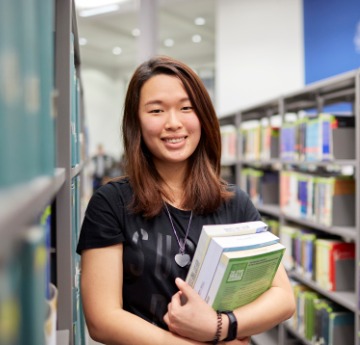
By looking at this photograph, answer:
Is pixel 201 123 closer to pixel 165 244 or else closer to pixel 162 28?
pixel 165 244

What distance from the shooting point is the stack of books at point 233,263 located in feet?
3.41

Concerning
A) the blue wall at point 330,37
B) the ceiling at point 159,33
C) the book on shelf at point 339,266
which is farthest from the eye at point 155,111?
the ceiling at point 159,33

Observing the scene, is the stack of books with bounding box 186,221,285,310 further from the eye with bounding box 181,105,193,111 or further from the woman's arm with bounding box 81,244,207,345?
the eye with bounding box 181,105,193,111

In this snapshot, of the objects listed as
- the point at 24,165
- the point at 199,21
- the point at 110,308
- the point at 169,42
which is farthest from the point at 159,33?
the point at 24,165

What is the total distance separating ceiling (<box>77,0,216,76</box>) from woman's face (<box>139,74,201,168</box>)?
5.81 m

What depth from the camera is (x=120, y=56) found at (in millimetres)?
12766

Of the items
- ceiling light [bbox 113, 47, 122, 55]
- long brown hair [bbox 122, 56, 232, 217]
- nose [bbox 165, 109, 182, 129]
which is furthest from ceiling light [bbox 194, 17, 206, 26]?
nose [bbox 165, 109, 182, 129]

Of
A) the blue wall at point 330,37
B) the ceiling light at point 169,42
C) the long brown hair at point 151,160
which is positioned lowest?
the long brown hair at point 151,160

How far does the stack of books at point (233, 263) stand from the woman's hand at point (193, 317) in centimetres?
3

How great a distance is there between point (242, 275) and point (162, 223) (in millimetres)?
324

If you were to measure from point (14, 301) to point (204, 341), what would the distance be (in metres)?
0.81

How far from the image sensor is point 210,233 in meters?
1.10

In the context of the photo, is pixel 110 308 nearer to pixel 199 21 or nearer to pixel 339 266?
pixel 339 266

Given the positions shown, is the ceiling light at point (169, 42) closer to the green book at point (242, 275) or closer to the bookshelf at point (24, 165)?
the green book at point (242, 275)
